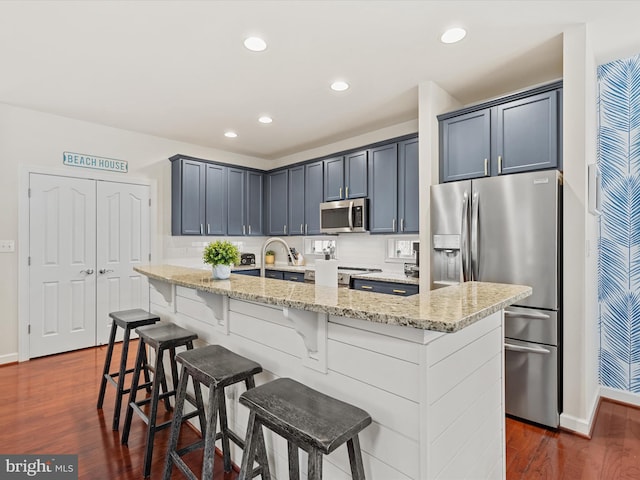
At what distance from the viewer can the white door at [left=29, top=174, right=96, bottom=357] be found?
383 centimetres

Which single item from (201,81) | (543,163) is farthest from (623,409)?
(201,81)

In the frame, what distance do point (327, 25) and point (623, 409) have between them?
12.1 ft

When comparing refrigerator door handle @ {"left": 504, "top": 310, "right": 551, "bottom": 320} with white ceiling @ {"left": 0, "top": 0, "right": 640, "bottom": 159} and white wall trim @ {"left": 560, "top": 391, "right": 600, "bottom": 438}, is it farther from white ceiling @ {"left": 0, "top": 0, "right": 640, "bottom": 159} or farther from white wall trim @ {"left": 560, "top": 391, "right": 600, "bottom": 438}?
white ceiling @ {"left": 0, "top": 0, "right": 640, "bottom": 159}

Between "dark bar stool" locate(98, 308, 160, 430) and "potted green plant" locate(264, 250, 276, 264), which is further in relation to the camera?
"potted green plant" locate(264, 250, 276, 264)

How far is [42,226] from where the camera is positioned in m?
3.87

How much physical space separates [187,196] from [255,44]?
8.89 feet

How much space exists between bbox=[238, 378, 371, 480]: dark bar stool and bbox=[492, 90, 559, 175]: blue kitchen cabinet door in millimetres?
2383

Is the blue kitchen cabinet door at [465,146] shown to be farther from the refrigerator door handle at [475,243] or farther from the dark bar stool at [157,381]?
the dark bar stool at [157,381]

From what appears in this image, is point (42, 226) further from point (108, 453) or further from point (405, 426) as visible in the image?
point (405, 426)

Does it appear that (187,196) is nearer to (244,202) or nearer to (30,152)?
(244,202)

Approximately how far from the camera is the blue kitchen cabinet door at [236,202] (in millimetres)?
5176

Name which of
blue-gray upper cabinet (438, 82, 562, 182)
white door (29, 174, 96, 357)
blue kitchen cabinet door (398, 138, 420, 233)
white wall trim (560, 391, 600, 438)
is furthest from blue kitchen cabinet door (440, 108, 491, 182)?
white door (29, 174, 96, 357)

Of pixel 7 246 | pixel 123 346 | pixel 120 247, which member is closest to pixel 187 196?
pixel 120 247

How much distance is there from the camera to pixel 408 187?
149 inches
